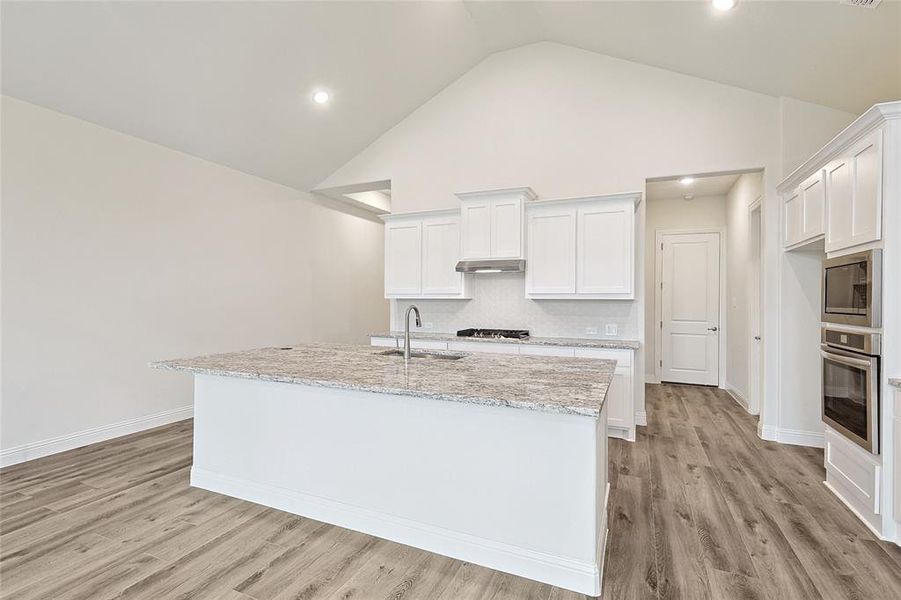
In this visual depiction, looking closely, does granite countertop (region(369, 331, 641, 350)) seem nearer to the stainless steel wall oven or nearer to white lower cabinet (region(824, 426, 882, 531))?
the stainless steel wall oven

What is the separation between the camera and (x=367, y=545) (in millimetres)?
2242

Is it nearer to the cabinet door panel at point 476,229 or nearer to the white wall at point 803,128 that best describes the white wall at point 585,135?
the white wall at point 803,128

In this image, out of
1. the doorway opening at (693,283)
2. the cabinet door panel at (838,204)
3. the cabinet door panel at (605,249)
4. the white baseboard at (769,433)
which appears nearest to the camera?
the cabinet door panel at (838,204)

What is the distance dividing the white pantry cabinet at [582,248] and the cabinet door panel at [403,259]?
130cm

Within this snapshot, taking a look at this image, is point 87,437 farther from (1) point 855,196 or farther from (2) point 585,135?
(1) point 855,196

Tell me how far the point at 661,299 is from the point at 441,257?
12.3 feet

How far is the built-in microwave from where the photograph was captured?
2.40m

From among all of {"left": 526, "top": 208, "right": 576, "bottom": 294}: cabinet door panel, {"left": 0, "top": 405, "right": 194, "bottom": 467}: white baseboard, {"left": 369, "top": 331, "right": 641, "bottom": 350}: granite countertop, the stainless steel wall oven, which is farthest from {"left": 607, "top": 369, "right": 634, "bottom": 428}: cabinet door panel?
{"left": 0, "top": 405, "right": 194, "bottom": 467}: white baseboard

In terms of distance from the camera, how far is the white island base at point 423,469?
192cm

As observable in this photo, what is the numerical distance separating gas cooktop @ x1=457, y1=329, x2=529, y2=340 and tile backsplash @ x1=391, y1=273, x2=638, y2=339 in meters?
0.18

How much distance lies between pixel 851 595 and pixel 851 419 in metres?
1.18

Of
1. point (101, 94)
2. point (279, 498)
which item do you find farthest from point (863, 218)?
point (101, 94)

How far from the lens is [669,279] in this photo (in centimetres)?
653

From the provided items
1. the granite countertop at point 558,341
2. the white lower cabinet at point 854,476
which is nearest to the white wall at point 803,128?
the granite countertop at point 558,341
